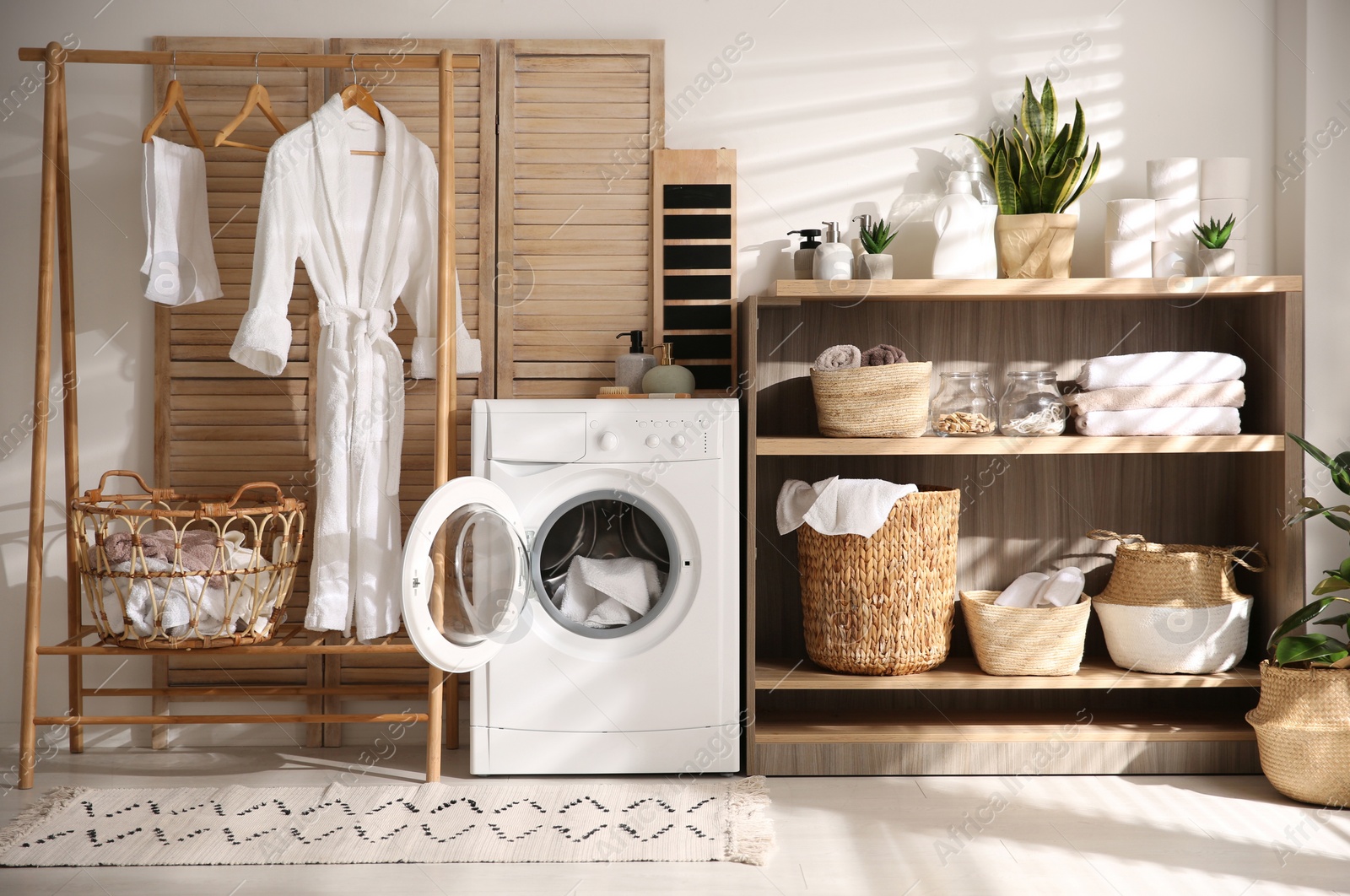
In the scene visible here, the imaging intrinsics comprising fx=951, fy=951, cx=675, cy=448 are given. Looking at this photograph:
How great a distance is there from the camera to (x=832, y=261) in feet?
7.98

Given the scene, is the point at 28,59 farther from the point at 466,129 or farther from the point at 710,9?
the point at 710,9

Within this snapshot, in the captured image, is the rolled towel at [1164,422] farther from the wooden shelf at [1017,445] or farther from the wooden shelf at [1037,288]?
the wooden shelf at [1037,288]

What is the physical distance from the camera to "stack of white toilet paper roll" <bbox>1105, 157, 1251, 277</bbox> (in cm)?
246

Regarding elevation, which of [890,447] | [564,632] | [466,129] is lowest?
[564,632]

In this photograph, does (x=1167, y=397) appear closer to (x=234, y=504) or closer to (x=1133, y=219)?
(x=1133, y=219)

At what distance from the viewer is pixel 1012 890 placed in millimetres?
1759

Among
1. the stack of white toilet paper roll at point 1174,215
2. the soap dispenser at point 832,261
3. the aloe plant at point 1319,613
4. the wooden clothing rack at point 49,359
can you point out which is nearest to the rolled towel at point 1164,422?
the aloe plant at point 1319,613

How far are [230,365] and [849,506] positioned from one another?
5.59 feet

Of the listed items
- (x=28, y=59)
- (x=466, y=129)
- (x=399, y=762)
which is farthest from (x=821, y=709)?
(x=28, y=59)

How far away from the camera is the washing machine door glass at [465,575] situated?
1.97 meters

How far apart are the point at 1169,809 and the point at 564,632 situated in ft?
4.67

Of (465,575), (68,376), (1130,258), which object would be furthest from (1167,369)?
(68,376)

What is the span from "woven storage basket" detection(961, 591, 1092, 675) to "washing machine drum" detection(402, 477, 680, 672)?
82 centimetres

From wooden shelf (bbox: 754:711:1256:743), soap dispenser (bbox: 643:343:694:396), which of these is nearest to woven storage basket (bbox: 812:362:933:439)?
soap dispenser (bbox: 643:343:694:396)
